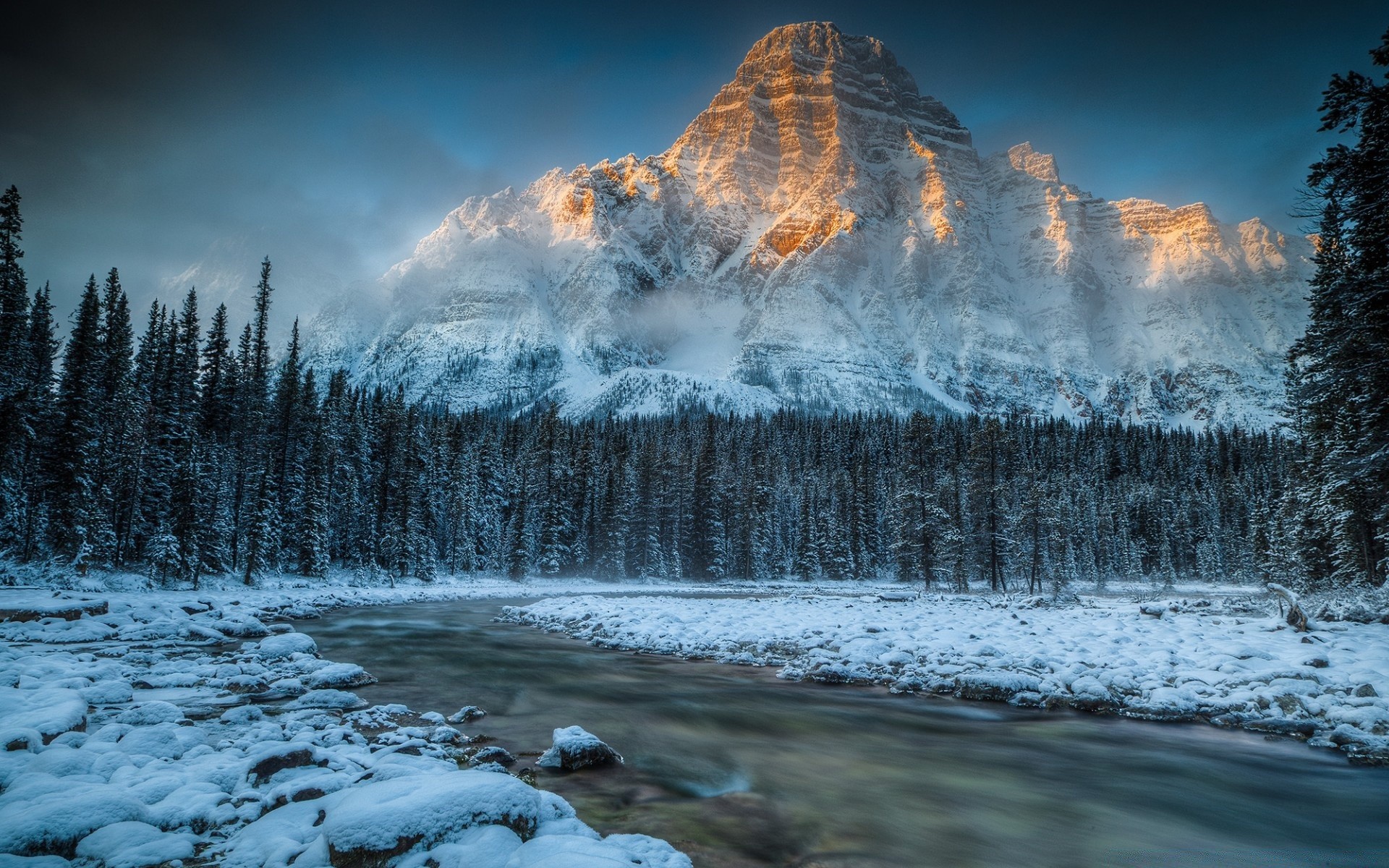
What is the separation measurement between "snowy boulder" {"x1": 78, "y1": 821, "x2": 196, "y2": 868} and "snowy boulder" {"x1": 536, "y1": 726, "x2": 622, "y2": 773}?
15.3 feet

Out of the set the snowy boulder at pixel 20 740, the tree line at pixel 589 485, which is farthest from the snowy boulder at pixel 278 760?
the tree line at pixel 589 485

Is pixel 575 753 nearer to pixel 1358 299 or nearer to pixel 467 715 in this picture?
pixel 467 715

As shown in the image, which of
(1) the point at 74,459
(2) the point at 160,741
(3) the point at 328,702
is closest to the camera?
(2) the point at 160,741

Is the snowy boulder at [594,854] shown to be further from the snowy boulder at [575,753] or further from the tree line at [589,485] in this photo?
the tree line at [589,485]

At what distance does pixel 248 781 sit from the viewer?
7.37 meters

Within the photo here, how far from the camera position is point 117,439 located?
34.9m

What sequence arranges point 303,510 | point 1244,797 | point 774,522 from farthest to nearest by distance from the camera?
point 774,522
point 303,510
point 1244,797

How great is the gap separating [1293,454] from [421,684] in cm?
5053

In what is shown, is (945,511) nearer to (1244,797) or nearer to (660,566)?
(660,566)

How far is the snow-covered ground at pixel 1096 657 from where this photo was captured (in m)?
12.3

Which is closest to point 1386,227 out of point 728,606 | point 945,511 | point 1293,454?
point 728,606

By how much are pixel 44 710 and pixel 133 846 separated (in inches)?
211

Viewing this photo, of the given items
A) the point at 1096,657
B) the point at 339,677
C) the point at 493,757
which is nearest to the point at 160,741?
the point at 493,757

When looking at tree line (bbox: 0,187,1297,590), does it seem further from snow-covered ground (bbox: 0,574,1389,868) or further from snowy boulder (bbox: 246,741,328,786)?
snowy boulder (bbox: 246,741,328,786)
